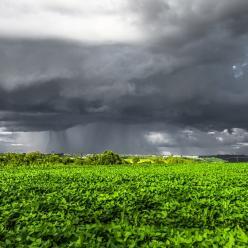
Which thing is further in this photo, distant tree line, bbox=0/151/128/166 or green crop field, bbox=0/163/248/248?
distant tree line, bbox=0/151/128/166

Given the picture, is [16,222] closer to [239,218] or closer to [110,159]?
[239,218]

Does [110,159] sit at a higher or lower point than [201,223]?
higher

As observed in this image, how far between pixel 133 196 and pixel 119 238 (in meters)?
10.6

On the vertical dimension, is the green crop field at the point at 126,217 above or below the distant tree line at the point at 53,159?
below

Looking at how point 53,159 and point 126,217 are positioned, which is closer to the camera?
point 126,217

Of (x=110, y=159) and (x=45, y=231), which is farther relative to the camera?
(x=110, y=159)

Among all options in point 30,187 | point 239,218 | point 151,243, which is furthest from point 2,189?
point 151,243

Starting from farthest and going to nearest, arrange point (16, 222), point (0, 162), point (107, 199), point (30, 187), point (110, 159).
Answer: point (110, 159), point (0, 162), point (30, 187), point (107, 199), point (16, 222)

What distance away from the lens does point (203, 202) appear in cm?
1817

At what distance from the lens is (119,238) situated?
845cm

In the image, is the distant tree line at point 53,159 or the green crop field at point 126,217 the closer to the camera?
→ the green crop field at point 126,217

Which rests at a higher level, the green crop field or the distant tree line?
the distant tree line

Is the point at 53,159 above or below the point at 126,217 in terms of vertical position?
above

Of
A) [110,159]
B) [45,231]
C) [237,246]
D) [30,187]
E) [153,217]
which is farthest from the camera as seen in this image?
[110,159]
